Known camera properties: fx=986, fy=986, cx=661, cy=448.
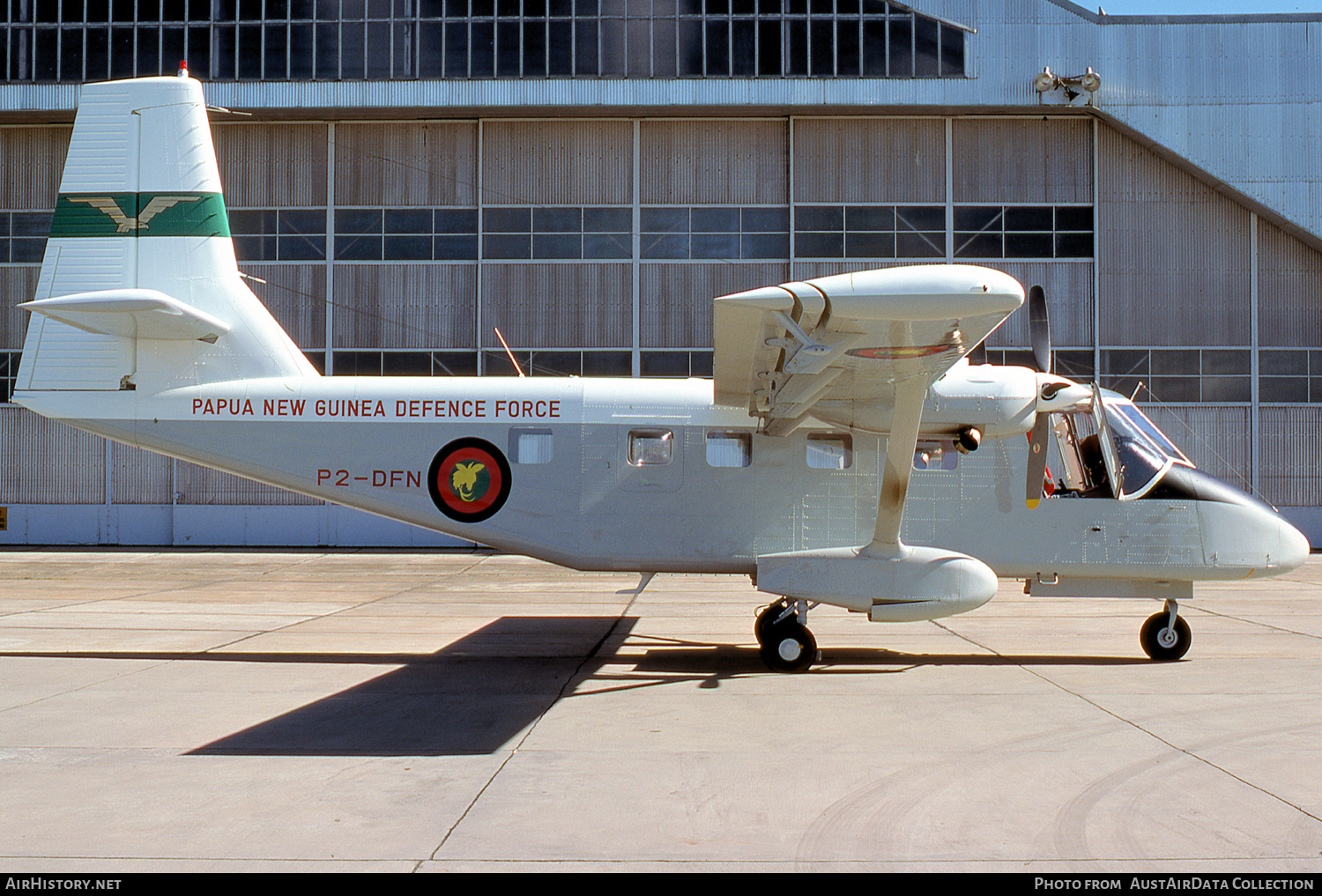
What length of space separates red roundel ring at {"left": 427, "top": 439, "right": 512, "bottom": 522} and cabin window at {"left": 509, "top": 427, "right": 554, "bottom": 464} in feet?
0.48

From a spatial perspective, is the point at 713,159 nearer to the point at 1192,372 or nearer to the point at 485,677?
the point at 1192,372

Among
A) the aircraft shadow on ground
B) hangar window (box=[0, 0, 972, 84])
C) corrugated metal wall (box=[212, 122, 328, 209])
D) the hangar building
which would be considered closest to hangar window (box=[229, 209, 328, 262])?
the hangar building

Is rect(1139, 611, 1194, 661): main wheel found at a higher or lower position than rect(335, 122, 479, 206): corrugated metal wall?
lower

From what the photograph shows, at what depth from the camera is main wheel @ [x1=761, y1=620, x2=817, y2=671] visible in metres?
9.91

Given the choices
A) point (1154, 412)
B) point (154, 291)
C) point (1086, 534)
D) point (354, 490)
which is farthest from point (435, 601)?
point (1154, 412)

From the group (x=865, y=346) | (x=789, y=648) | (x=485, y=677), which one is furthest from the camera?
(x=789, y=648)

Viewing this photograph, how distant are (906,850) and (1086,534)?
20.8 ft

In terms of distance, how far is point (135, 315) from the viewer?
10125 millimetres

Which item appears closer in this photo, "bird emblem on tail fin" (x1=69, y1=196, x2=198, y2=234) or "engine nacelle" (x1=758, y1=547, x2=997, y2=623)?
"engine nacelle" (x1=758, y1=547, x2=997, y2=623)

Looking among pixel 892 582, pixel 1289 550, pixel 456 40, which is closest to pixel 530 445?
pixel 892 582

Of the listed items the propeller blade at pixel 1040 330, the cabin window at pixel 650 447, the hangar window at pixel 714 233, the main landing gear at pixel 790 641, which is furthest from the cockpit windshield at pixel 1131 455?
the hangar window at pixel 714 233

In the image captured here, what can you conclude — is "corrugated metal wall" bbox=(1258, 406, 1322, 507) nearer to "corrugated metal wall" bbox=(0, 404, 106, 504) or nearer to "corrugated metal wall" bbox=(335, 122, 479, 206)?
"corrugated metal wall" bbox=(335, 122, 479, 206)

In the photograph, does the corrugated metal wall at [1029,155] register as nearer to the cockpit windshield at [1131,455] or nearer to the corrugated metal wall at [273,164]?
the corrugated metal wall at [273,164]

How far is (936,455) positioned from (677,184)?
756 inches
